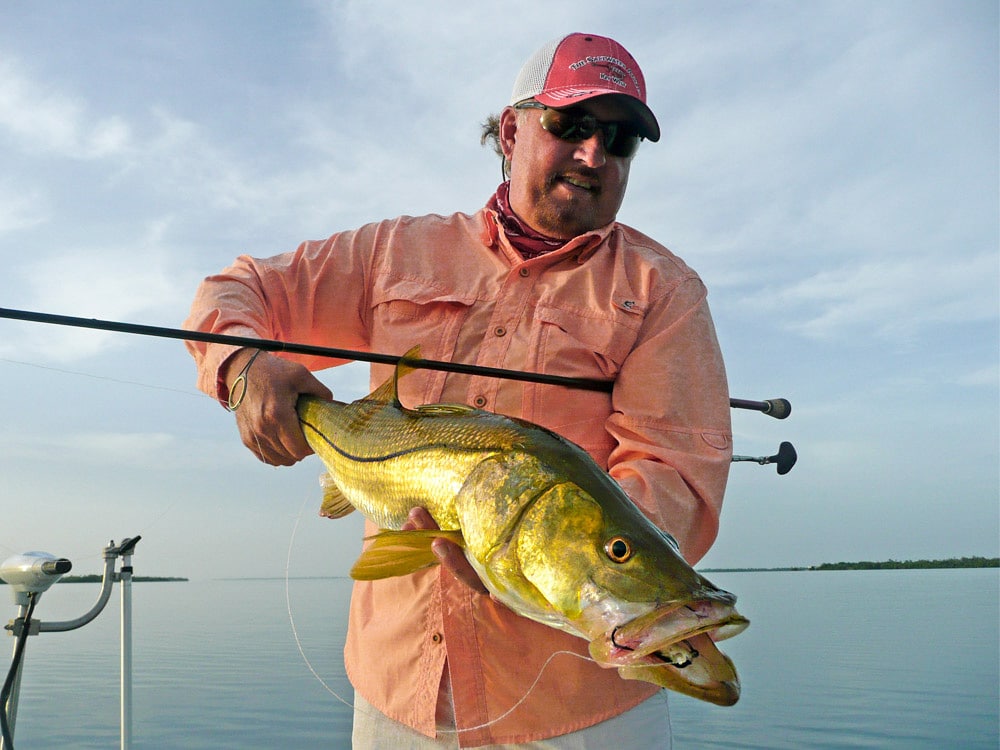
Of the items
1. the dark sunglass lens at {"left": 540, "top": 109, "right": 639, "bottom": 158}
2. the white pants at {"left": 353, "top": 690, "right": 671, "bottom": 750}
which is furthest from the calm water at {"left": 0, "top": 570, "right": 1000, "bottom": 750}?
the dark sunglass lens at {"left": 540, "top": 109, "right": 639, "bottom": 158}

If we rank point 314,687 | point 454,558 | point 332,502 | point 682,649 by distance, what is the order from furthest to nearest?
point 314,687, point 332,502, point 454,558, point 682,649

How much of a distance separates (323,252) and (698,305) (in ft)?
4.93

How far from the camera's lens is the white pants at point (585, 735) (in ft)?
8.40

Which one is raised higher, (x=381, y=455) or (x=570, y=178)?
(x=570, y=178)

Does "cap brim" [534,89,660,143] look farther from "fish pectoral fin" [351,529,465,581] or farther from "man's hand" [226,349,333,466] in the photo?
"fish pectoral fin" [351,529,465,581]

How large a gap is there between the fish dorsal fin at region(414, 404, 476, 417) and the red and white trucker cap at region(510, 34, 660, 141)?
4.47 ft

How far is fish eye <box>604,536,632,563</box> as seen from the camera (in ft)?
5.57

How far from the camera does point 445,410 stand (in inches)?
93.3

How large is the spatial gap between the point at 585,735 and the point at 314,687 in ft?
47.1

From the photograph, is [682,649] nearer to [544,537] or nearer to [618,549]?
[618,549]

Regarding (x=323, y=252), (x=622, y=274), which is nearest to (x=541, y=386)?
(x=622, y=274)

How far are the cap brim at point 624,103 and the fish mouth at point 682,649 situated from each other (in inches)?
82.1

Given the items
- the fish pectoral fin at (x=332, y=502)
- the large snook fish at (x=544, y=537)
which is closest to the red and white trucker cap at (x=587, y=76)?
the large snook fish at (x=544, y=537)

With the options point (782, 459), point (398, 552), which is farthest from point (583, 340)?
point (782, 459)
